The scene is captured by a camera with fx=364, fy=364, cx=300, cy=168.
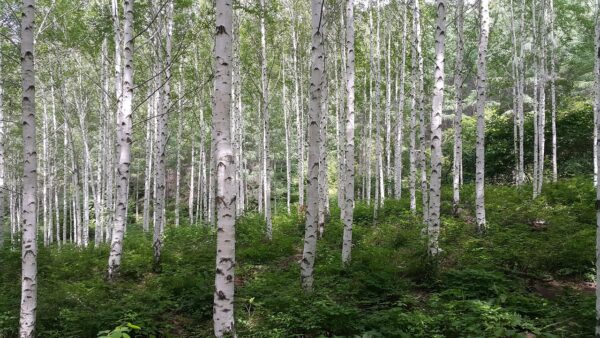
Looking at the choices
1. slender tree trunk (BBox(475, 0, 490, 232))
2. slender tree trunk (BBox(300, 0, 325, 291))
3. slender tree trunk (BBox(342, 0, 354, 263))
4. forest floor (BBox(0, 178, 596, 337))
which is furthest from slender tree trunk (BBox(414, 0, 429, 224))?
slender tree trunk (BBox(300, 0, 325, 291))

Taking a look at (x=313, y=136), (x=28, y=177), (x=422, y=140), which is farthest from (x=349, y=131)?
(x=28, y=177)

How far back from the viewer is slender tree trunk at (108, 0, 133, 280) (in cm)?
770

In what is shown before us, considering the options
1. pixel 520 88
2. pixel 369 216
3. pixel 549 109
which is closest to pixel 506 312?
pixel 369 216

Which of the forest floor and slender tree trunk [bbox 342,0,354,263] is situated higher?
slender tree trunk [bbox 342,0,354,263]

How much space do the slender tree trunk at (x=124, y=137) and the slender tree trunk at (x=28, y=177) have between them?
2386mm

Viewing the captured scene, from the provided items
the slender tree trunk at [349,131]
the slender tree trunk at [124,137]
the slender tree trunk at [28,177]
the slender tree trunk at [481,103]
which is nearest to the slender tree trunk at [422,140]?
the slender tree trunk at [481,103]

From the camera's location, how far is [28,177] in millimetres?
5312

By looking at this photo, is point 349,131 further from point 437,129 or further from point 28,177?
point 28,177

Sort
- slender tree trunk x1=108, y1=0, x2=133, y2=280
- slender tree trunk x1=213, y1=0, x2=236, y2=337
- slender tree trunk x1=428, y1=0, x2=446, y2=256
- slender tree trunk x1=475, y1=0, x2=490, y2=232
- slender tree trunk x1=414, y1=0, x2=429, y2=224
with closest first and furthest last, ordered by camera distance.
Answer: slender tree trunk x1=213, y1=0, x2=236, y2=337 → slender tree trunk x1=428, y1=0, x2=446, y2=256 → slender tree trunk x1=108, y1=0, x2=133, y2=280 → slender tree trunk x1=475, y1=0, x2=490, y2=232 → slender tree trunk x1=414, y1=0, x2=429, y2=224

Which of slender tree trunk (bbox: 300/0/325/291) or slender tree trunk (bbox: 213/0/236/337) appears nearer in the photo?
slender tree trunk (bbox: 213/0/236/337)

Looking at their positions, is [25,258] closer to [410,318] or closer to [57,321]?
[57,321]

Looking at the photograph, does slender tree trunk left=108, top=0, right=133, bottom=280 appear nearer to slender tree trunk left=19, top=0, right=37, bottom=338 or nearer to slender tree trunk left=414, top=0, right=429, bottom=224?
slender tree trunk left=19, top=0, right=37, bottom=338

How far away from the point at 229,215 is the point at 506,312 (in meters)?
3.86

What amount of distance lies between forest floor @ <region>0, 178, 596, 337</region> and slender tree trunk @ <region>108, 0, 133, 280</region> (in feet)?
2.10
